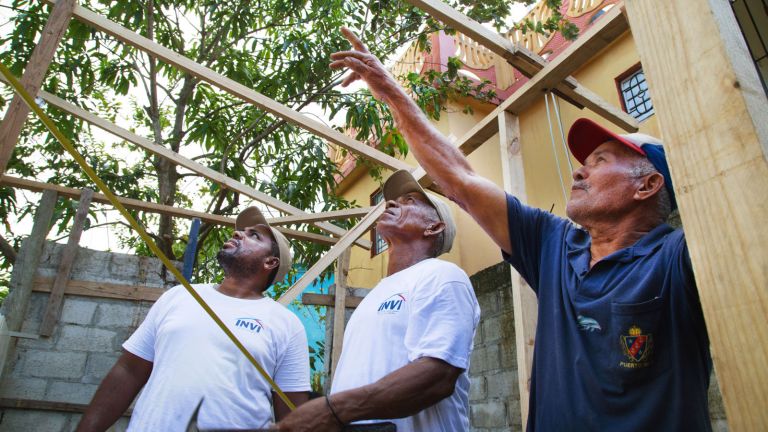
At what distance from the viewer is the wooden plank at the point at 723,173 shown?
0.59 metres

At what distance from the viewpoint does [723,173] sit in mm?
642

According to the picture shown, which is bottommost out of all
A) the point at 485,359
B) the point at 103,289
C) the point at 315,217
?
the point at 485,359

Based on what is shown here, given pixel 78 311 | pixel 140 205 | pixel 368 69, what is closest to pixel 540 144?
pixel 140 205

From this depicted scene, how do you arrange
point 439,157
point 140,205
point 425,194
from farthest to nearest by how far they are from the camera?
point 140,205
point 425,194
point 439,157

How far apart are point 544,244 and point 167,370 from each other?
4.54 ft

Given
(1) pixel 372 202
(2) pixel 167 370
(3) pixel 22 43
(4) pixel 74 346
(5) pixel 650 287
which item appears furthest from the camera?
(1) pixel 372 202

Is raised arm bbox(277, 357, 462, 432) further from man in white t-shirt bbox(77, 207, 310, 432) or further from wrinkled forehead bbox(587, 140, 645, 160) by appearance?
wrinkled forehead bbox(587, 140, 645, 160)

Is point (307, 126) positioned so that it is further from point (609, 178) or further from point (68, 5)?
point (609, 178)

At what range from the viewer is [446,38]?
6742mm

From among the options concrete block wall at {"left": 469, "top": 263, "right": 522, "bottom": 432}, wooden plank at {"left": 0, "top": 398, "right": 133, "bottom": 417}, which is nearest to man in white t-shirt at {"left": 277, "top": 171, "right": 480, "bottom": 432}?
concrete block wall at {"left": 469, "top": 263, "right": 522, "bottom": 432}

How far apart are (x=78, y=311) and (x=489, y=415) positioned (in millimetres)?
3086

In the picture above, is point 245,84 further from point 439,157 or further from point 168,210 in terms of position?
point 439,157

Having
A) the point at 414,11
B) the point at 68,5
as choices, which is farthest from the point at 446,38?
the point at 68,5

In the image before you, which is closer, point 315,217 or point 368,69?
point 368,69
